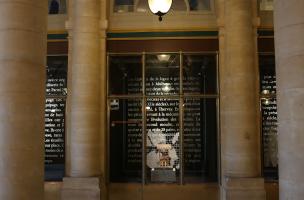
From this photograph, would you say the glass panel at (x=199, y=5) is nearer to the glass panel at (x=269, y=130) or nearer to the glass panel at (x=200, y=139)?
the glass panel at (x=200, y=139)

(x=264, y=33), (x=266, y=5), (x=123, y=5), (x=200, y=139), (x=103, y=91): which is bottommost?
(x=200, y=139)

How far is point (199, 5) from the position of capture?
14.7m

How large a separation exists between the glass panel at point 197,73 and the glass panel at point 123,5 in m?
2.34

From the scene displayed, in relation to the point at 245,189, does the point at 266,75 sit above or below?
above

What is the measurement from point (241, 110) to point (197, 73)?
87.7 inches

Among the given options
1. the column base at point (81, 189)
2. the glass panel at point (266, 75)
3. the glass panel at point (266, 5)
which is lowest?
the column base at point (81, 189)

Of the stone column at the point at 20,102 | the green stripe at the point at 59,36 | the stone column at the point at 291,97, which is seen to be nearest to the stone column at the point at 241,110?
the green stripe at the point at 59,36

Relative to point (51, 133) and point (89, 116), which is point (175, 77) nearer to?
point (89, 116)

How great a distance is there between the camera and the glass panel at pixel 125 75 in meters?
14.5

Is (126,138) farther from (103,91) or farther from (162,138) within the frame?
(103,91)

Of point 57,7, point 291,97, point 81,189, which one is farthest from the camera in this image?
point 57,7

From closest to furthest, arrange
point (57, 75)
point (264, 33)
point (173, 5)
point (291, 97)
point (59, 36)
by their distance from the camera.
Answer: point (291, 97) → point (264, 33) → point (59, 36) → point (57, 75) → point (173, 5)

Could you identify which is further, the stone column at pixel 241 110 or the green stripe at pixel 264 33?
the green stripe at pixel 264 33

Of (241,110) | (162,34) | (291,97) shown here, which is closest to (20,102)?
(291,97)
